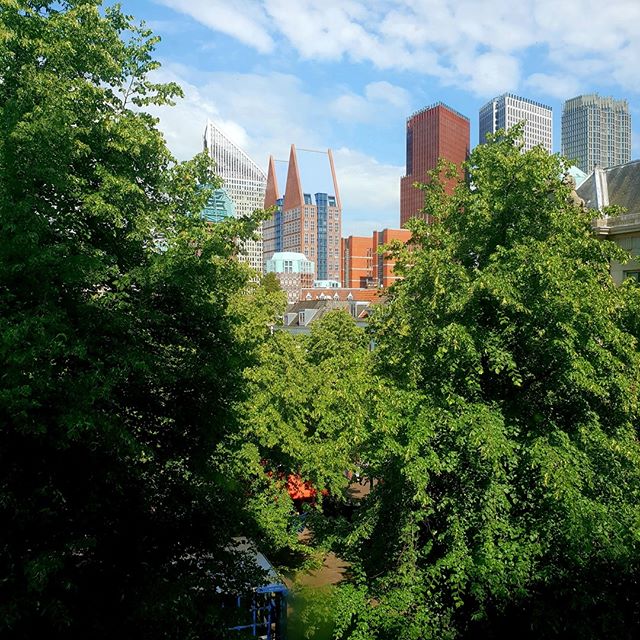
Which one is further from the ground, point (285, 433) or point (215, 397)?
point (215, 397)

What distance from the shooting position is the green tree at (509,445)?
9.09 m

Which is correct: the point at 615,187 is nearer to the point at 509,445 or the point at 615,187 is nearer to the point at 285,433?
the point at 285,433

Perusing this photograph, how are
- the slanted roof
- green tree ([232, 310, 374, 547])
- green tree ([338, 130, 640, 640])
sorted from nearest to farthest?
green tree ([338, 130, 640, 640])
green tree ([232, 310, 374, 547])
the slanted roof

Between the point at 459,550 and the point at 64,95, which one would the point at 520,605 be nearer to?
the point at 459,550

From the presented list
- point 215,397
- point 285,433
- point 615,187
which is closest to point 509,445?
point 215,397

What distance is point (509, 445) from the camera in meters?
9.33

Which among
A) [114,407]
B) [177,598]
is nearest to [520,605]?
[177,598]

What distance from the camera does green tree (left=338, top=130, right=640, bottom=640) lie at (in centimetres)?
909

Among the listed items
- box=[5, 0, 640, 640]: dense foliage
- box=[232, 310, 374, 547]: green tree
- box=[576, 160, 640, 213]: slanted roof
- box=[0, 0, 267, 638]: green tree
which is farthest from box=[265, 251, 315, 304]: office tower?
box=[0, 0, 267, 638]: green tree

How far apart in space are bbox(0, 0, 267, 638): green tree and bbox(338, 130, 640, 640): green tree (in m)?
2.90

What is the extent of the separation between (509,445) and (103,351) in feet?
20.7

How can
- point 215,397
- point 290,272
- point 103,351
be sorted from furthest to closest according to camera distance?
1. point 290,272
2. point 215,397
3. point 103,351

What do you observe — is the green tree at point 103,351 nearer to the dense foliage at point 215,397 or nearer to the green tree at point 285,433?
the dense foliage at point 215,397

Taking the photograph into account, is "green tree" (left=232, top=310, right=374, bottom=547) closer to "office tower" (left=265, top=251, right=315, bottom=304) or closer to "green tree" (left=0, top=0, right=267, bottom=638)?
"green tree" (left=0, top=0, right=267, bottom=638)
